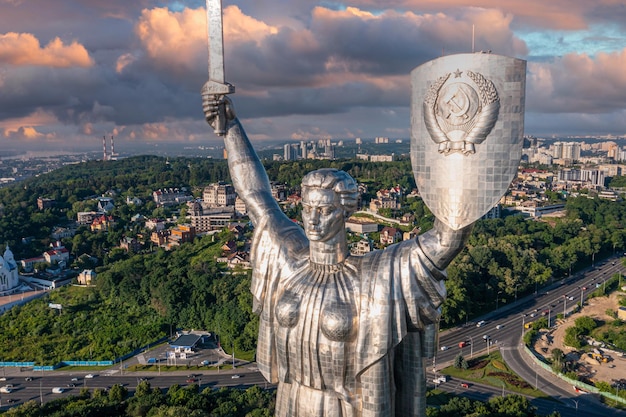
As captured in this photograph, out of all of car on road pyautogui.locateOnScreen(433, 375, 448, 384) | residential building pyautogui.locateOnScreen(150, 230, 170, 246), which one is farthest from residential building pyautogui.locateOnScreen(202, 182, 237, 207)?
car on road pyautogui.locateOnScreen(433, 375, 448, 384)

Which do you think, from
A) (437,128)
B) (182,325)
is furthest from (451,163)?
(182,325)

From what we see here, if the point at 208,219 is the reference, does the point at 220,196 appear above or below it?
above

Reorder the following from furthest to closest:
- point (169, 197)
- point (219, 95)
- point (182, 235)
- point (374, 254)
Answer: point (169, 197), point (182, 235), point (219, 95), point (374, 254)

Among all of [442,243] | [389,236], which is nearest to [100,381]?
[442,243]

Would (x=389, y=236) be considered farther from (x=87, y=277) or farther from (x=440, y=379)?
(x=87, y=277)

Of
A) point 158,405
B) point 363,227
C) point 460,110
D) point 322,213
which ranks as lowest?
point 158,405

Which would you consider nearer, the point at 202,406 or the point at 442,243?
the point at 442,243

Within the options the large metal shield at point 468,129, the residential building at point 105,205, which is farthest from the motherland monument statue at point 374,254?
the residential building at point 105,205

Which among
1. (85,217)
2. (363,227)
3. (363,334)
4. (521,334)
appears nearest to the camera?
(363,334)
